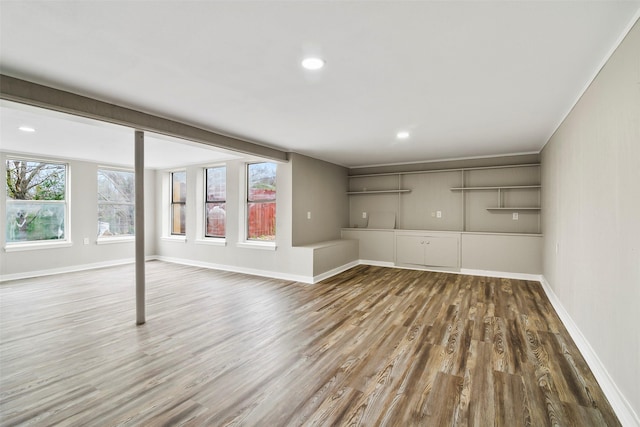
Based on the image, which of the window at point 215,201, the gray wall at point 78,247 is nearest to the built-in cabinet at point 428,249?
the window at point 215,201

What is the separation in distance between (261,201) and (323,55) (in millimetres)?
4259

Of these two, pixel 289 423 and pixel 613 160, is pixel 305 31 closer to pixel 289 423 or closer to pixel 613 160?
pixel 613 160

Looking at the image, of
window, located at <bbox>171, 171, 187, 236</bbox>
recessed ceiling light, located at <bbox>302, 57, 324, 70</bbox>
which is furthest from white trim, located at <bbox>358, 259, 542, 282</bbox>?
recessed ceiling light, located at <bbox>302, 57, 324, 70</bbox>

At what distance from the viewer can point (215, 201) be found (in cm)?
686

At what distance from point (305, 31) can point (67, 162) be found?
Answer: 671 cm

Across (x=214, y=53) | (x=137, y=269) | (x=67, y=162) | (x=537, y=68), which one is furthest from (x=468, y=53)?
(x=67, y=162)

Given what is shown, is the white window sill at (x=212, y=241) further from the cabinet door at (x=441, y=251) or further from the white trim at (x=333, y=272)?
the cabinet door at (x=441, y=251)

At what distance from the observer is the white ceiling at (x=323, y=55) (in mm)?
1614

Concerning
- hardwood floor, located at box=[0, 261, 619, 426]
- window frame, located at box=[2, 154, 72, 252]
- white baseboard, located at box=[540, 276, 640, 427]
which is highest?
window frame, located at box=[2, 154, 72, 252]

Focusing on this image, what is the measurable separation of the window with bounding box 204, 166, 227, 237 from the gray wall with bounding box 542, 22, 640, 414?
589cm

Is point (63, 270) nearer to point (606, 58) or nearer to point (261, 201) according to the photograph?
point (261, 201)

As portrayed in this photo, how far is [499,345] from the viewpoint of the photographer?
2.79 m

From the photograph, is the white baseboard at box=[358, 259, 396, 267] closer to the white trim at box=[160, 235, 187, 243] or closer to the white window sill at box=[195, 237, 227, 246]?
the white window sill at box=[195, 237, 227, 246]

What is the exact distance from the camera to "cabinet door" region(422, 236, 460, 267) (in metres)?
5.98
